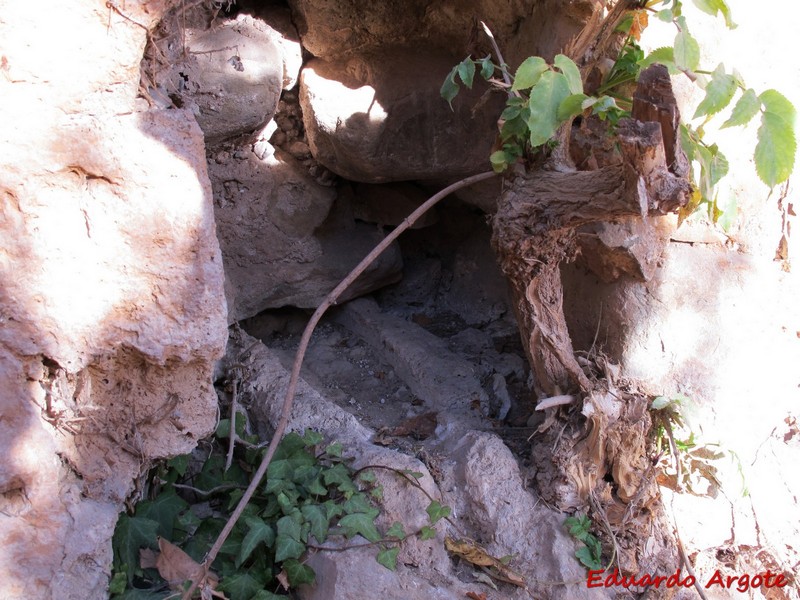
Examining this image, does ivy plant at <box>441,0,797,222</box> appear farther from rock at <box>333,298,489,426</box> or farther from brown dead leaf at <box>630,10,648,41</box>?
rock at <box>333,298,489,426</box>

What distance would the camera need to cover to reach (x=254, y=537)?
1920 millimetres

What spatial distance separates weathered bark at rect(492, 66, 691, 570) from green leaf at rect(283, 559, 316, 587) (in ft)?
2.65

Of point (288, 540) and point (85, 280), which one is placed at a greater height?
point (85, 280)

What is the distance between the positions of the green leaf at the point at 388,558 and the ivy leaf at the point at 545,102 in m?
1.17

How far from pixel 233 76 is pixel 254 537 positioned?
1651mm

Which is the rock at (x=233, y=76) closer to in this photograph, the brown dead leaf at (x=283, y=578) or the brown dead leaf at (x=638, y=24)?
the brown dead leaf at (x=638, y=24)

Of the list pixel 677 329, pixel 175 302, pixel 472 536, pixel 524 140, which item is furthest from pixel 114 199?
pixel 677 329

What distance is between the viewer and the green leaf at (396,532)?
2018mm

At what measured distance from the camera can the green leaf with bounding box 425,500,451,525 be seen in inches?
81.8

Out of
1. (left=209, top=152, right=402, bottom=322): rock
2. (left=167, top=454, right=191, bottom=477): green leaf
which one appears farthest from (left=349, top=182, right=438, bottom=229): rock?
(left=167, top=454, right=191, bottom=477): green leaf

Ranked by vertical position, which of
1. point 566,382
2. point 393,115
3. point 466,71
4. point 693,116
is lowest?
point 566,382

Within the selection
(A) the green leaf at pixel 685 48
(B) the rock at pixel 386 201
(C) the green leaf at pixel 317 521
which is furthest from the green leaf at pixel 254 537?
(B) the rock at pixel 386 201

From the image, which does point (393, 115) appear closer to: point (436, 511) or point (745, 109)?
point (745, 109)

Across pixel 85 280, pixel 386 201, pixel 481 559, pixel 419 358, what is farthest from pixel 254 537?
pixel 386 201
